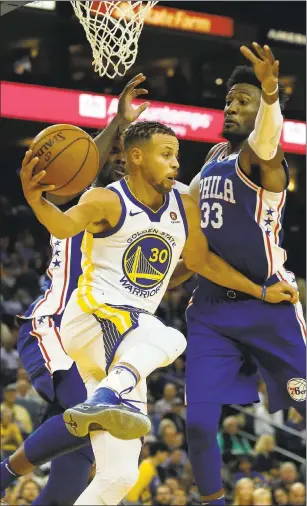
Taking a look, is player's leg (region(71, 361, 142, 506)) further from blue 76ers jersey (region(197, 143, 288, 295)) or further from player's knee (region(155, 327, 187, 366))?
blue 76ers jersey (region(197, 143, 288, 295))

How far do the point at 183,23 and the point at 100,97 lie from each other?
A: 301 centimetres

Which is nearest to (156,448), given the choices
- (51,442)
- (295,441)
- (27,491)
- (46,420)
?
(295,441)

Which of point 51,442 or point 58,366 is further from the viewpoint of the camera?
point 58,366

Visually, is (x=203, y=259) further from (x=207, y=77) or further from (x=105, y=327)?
(x=207, y=77)

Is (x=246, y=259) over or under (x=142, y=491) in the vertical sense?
over

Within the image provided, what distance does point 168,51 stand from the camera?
19359 millimetres

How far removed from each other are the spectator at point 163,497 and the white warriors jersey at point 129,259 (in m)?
6.23

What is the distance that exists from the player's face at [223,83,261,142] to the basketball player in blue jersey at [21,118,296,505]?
57 centimetres

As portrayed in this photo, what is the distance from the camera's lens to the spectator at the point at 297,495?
12.1 m

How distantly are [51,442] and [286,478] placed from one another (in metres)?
7.44

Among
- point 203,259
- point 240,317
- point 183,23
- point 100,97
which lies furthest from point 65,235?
point 183,23

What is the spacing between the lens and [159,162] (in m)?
5.57

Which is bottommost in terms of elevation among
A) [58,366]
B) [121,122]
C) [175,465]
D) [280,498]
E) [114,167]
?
[280,498]

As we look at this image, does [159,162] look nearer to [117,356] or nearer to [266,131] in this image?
[266,131]
